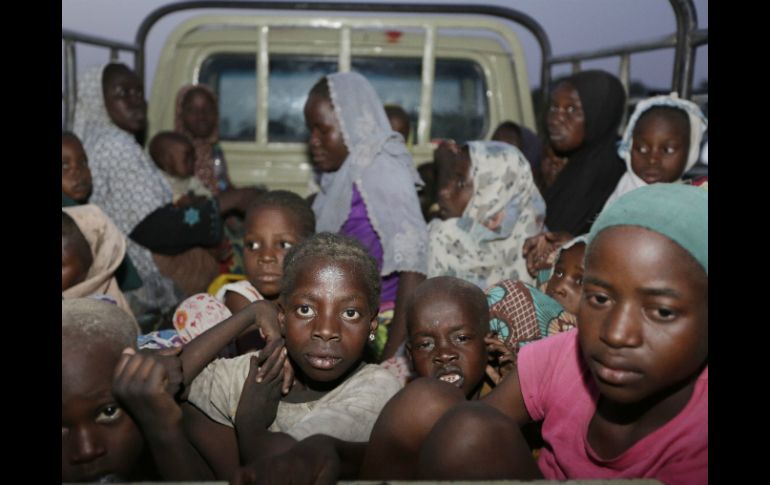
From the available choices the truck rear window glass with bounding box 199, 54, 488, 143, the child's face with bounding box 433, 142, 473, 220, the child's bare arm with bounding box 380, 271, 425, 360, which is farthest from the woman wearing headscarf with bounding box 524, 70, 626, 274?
the child's bare arm with bounding box 380, 271, 425, 360

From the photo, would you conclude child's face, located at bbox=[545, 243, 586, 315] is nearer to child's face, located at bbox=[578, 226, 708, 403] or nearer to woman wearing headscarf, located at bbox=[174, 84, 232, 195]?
child's face, located at bbox=[578, 226, 708, 403]

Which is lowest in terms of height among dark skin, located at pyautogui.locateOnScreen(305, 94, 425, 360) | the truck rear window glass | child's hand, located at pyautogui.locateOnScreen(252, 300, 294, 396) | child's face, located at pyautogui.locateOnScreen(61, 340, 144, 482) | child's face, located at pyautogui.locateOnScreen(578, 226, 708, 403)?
child's face, located at pyautogui.locateOnScreen(61, 340, 144, 482)

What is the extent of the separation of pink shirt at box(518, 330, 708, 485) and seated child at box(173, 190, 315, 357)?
109 cm

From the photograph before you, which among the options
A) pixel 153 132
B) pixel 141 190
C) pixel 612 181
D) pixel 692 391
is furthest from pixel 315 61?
pixel 692 391

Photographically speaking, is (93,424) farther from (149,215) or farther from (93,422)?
(149,215)

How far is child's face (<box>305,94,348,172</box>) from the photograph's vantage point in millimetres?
2951

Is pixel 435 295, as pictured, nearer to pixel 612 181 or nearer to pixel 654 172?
pixel 654 172

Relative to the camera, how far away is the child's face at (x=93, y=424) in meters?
1.50

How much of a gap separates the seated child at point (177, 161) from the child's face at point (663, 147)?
239 centimetres

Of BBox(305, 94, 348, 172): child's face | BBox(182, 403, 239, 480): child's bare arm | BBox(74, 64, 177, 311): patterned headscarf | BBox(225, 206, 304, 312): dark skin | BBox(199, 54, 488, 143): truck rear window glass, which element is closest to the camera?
BBox(182, 403, 239, 480): child's bare arm

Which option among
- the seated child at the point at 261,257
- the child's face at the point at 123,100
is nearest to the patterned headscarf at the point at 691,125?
the seated child at the point at 261,257

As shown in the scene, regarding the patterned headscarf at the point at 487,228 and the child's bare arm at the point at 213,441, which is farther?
the patterned headscarf at the point at 487,228

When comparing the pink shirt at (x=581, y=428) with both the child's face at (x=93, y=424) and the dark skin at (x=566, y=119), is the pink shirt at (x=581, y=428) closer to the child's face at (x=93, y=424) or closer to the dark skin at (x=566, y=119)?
the child's face at (x=93, y=424)

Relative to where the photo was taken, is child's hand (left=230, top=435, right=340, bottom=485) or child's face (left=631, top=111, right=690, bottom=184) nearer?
child's hand (left=230, top=435, right=340, bottom=485)
